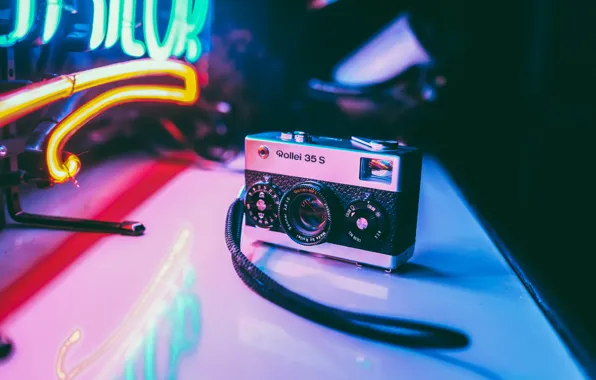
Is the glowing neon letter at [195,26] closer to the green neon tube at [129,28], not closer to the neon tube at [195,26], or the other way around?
the neon tube at [195,26]

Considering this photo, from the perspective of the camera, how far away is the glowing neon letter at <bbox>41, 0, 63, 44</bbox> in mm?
826

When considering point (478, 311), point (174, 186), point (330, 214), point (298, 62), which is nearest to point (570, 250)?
point (478, 311)

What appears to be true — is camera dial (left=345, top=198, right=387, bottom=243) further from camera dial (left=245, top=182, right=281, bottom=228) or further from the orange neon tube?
the orange neon tube

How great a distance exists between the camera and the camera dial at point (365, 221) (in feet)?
2.74

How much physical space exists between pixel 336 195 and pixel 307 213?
0.07 m

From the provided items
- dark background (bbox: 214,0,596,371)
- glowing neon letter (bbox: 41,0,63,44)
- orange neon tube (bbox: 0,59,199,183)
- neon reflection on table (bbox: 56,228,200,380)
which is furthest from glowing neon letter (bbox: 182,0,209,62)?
neon reflection on table (bbox: 56,228,200,380)

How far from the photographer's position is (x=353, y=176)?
85 cm

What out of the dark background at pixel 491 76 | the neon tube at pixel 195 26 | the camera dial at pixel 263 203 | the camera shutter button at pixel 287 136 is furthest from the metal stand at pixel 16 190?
the dark background at pixel 491 76

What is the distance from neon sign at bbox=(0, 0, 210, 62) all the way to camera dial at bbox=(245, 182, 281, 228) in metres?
0.40

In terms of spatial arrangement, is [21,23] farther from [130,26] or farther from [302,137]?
[302,137]

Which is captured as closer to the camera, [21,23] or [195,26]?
[21,23]

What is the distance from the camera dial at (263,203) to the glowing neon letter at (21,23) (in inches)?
17.2

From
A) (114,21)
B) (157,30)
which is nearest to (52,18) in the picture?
(114,21)

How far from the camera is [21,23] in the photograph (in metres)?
0.80
